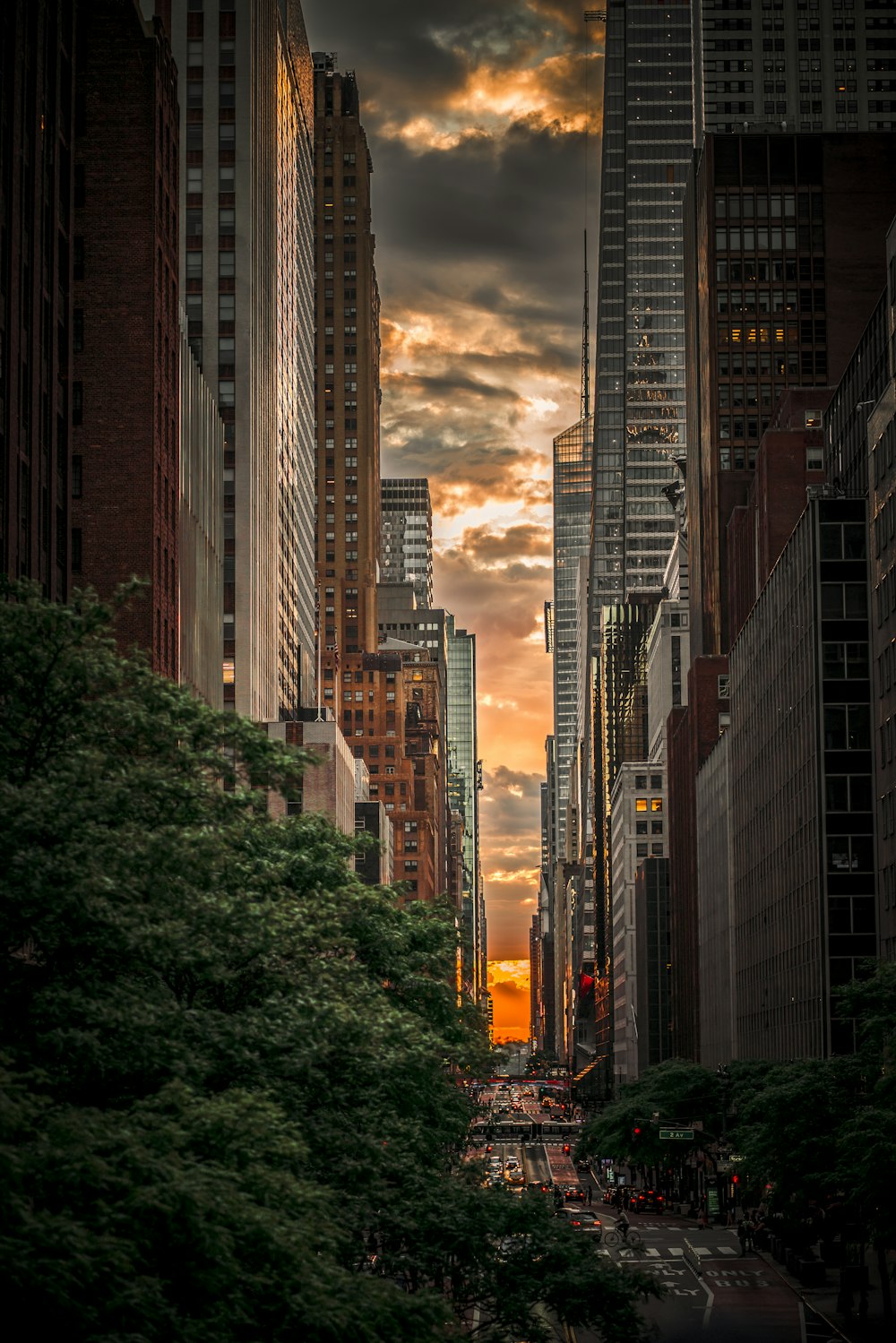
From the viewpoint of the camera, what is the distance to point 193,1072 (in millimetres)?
30656

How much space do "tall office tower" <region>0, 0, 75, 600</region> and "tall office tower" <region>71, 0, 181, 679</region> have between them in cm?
1770

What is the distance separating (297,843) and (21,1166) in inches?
935

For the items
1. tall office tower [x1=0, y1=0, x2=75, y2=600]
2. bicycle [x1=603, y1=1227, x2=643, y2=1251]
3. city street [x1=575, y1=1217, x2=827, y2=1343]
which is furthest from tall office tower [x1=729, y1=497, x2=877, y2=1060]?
tall office tower [x1=0, y1=0, x2=75, y2=600]

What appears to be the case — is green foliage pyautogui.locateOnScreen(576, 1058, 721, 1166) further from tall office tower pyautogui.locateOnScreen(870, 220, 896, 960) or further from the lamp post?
tall office tower pyautogui.locateOnScreen(870, 220, 896, 960)

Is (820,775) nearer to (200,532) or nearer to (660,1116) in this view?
(660,1116)

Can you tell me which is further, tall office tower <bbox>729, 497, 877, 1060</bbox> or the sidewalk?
tall office tower <bbox>729, 497, 877, 1060</bbox>

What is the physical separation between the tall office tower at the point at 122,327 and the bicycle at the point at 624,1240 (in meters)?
36.4

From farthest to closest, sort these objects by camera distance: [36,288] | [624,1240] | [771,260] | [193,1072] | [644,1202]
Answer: [771,260] → [644,1202] → [624,1240] → [36,288] → [193,1072]

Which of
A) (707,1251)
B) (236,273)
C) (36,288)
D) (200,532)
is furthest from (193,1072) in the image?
(236,273)

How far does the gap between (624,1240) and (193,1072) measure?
64433 millimetres

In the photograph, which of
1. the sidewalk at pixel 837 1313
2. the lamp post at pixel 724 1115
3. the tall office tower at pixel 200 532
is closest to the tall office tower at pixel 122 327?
the tall office tower at pixel 200 532

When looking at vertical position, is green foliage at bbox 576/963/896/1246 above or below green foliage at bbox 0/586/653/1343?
below

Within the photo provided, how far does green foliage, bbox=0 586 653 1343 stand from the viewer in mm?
24156

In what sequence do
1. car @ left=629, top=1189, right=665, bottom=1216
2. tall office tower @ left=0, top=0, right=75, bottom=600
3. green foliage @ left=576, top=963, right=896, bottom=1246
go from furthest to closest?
1. car @ left=629, top=1189, right=665, bottom=1216
2. tall office tower @ left=0, top=0, right=75, bottom=600
3. green foliage @ left=576, top=963, right=896, bottom=1246
